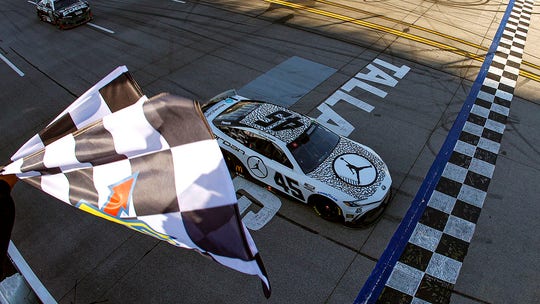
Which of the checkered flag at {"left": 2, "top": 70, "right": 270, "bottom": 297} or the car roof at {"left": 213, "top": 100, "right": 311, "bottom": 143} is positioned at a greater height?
the checkered flag at {"left": 2, "top": 70, "right": 270, "bottom": 297}

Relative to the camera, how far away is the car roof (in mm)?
7070

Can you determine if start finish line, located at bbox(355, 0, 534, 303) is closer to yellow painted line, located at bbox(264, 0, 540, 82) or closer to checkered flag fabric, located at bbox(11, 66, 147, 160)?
yellow painted line, located at bbox(264, 0, 540, 82)

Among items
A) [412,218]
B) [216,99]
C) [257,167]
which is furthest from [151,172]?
[412,218]

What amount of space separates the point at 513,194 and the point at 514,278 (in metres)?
2.26

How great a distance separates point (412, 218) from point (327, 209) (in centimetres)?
181

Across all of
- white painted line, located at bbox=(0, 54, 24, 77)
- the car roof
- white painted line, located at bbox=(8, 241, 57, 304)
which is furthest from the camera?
white painted line, located at bbox=(0, 54, 24, 77)

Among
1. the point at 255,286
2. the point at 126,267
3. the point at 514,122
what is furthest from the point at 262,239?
the point at 514,122

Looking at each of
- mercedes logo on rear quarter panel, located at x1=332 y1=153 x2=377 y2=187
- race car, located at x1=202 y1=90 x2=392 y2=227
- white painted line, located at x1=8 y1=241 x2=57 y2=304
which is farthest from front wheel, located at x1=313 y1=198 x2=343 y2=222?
white painted line, located at x1=8 y1=241 x2=57 y2=304

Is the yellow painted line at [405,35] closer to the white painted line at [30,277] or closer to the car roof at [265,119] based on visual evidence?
the car roof at [265,119]

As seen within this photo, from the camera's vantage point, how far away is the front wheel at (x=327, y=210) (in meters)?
6.55

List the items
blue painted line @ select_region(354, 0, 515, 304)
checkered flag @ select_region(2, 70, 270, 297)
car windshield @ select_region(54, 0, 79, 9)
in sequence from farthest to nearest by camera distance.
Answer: car windshield @ select_region(54, 0, 79, 9) < blue painted line @ select_region(354, 0, 515, 304) < checkered flag @ select_region(2, 70, 270, 297)

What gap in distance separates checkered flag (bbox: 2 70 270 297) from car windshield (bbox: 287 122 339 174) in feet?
11.3

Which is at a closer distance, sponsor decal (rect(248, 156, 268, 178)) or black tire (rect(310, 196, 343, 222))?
black tire (rect(310, 196, 343, 222))

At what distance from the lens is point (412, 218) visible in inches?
279
